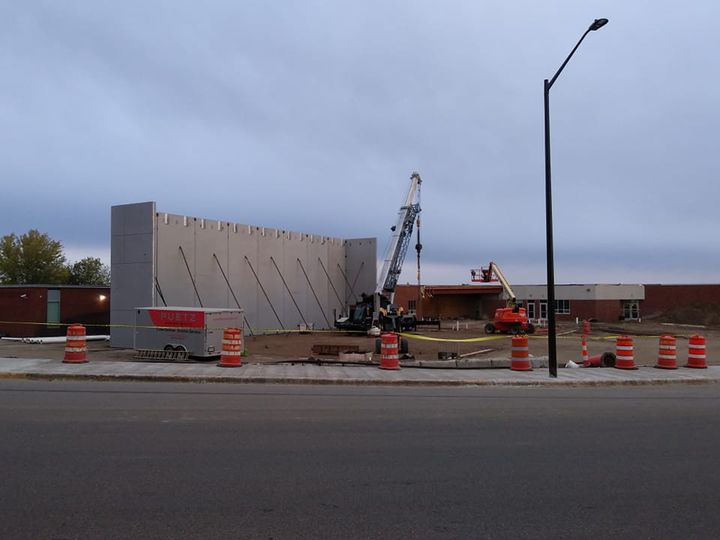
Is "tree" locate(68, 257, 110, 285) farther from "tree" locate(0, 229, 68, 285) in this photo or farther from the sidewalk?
the sidewalk

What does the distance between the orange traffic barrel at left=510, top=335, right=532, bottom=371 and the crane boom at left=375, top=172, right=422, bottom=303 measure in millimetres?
20731

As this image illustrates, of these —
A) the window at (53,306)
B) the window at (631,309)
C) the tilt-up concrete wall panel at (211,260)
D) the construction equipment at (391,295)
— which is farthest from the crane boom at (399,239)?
the window at (631,309)

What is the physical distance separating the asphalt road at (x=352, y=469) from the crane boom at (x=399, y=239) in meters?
27.5

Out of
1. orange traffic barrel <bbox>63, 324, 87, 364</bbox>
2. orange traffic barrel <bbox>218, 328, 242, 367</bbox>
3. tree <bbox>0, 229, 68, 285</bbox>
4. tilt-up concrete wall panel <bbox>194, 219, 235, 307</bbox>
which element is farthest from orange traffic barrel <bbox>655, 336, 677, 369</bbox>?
tree <bbox>0, 229, 68, 285</bbox>

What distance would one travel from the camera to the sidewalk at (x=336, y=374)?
15.4m

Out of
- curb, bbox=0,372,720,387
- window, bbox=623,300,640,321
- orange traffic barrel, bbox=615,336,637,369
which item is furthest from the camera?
window, bbox=623,300,640,321

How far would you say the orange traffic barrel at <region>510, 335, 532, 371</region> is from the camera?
18062 mm

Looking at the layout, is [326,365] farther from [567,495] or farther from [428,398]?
[567,495]

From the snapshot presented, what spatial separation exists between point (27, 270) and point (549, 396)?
6405 centimetres

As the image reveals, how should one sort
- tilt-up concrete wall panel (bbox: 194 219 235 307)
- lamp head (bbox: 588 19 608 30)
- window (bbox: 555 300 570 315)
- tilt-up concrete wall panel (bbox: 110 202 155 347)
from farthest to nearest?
window (bbox: 555 300 570 315), tilt-up concrete wall panel (bbox: 194 219 235 307), tilt-up concrete wall panel (bbox: 110 202 155 347), lamp head (bbox: 588 19 608 30)

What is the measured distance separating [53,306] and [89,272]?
3956 centimetres

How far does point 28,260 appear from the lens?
64000 mm

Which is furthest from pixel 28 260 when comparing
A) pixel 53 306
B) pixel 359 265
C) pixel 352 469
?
pixel 352 469

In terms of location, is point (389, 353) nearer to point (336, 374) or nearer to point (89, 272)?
point (336, 374)
